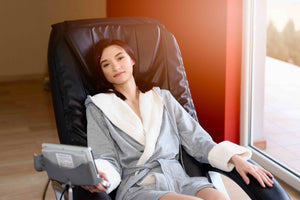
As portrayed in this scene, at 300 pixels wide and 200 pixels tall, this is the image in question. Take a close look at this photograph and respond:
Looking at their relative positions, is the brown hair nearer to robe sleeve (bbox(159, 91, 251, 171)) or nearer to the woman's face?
the woman's face

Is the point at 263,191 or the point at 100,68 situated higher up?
the point at 100,68

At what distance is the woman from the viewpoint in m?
1.49

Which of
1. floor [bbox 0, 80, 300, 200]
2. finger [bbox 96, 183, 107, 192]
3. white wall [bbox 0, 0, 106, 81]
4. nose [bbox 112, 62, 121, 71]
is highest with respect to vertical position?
nose [bbox 112, 62, 121, 71]

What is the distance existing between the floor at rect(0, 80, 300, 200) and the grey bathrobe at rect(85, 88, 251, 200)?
770 mm

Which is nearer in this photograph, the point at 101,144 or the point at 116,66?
the point at 101,144

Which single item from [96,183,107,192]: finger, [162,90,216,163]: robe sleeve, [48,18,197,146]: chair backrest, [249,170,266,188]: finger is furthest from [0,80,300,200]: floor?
[96,183,107,192]: finger

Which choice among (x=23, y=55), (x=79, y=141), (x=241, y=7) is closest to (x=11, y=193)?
(x=79, y=141)

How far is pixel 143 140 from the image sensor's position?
64.6 inches

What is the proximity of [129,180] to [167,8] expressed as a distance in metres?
1.85

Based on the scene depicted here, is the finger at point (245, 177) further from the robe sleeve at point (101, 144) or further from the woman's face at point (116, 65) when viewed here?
the woman's face at point (116, 65)

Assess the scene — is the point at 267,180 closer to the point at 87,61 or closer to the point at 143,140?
the point at 143,140

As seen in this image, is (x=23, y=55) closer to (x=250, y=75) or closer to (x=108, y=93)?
(x=250, y=75)

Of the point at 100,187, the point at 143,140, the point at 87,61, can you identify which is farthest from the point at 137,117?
the point at 100,187

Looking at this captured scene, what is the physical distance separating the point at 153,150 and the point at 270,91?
4.77 ft
